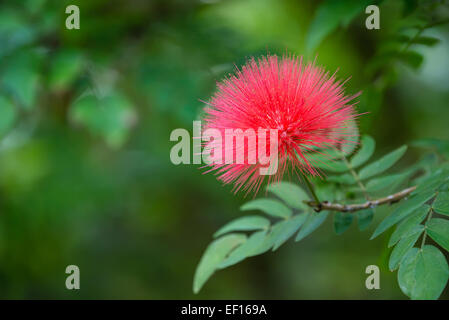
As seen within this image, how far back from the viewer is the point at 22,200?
74.1 inches

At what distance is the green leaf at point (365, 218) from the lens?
2.31ft

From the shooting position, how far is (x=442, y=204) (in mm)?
561

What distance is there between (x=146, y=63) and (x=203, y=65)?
208 millimetres

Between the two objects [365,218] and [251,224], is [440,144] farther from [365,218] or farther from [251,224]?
[251,224]

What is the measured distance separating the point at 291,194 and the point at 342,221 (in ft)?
0.35

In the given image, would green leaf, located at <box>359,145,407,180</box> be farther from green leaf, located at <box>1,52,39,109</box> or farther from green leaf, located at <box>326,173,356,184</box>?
green leaf, located at <box>1,52,39,109</box>

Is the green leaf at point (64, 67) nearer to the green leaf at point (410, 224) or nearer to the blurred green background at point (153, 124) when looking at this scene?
the blurred green background at point (153, 124)

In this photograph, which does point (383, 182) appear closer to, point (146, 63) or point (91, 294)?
point (146, 63)

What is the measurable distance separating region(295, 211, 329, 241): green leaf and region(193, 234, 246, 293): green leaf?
0.15 metres

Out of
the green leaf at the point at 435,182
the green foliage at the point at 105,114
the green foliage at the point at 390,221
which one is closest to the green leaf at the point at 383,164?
the green foliage at the point at 390,221

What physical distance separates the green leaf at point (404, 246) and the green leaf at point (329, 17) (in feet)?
1.62

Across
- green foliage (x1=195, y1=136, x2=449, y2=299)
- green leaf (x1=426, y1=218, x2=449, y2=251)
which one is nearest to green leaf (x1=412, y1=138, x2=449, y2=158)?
green foliage (x1=195, y1=136, x2=449, y2=299)

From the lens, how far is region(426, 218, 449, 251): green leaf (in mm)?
515
